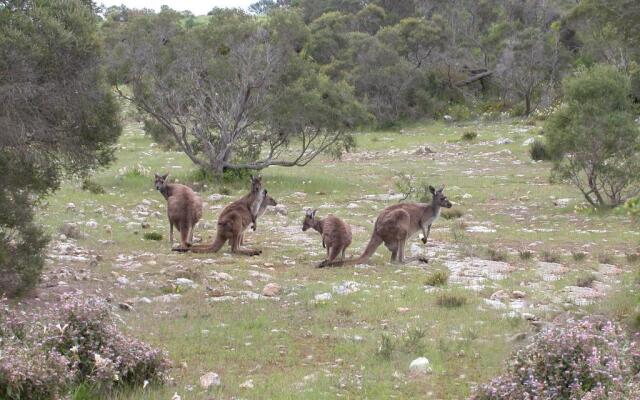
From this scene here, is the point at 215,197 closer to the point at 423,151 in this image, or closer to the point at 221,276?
the point at 221,276

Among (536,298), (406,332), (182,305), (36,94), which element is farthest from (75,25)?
(536,298)

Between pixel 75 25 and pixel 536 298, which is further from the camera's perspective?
pixel 536 298

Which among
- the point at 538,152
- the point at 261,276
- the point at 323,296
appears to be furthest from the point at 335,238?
the point at 538,152

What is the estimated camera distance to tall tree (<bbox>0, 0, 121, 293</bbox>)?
1043 cm

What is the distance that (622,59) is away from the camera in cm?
4122

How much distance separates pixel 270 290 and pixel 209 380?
4.56m

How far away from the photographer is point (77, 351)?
720 centimetres

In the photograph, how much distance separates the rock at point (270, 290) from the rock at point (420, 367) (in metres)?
4.20

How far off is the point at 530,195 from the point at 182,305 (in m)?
15.8

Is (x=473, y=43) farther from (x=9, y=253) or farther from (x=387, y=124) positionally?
(x=9, y=253)

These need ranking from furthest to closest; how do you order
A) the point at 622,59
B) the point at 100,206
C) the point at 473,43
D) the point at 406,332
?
the point at 473,43 → the point at 622,59 → the point at 100,206 → the point at 406,332

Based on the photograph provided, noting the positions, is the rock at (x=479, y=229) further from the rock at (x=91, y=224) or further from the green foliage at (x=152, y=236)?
the rock at (x=91, y=224)

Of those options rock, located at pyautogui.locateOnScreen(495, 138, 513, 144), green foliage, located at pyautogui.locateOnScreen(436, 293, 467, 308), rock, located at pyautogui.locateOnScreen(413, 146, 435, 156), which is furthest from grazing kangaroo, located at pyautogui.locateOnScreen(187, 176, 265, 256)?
rock, located at pyautogui.locateOnScreen(495, 138, 513, 144)

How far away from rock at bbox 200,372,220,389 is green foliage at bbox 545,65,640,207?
16536 mm
